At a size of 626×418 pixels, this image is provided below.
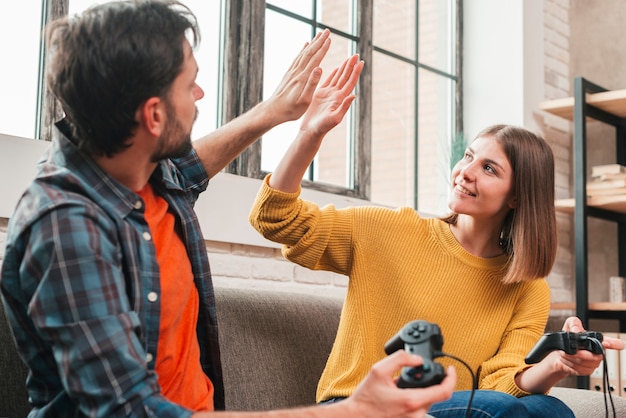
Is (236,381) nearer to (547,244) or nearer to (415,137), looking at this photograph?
(547,244)

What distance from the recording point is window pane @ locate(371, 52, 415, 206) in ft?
11.6

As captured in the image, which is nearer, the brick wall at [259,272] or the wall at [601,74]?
the brick wall at [259,272]

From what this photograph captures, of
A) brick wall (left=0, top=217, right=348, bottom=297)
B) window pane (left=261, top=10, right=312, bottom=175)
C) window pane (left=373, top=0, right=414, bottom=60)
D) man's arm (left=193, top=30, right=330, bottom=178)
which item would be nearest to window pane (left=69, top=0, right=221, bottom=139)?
window pane (left=261, top=10, right=312, bottom=175)

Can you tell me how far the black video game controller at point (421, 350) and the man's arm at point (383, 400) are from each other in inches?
0.4

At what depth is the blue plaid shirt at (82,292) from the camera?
104 cm

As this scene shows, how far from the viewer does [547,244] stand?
1.97m

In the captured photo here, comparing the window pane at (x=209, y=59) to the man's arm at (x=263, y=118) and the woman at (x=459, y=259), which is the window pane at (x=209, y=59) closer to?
the woman at (x=459, y=259)

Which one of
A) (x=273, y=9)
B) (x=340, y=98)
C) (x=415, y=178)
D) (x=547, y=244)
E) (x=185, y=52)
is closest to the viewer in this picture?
(x=185, y=52)

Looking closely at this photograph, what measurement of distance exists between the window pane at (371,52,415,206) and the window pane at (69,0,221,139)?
883mm

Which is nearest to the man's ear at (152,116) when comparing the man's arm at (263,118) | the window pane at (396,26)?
the man's arm at (263,118)

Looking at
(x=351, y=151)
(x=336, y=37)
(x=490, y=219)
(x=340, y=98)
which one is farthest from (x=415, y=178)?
(x=340, y=98)

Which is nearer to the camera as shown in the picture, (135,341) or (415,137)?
(135,341)

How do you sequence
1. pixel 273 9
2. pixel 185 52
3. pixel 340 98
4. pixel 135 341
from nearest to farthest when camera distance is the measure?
pixel 135 341
pixel 185 52
pixel 340 98
pixel 273 9

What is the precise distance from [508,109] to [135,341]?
3048 mm
